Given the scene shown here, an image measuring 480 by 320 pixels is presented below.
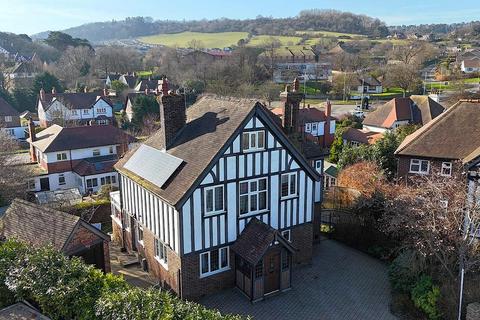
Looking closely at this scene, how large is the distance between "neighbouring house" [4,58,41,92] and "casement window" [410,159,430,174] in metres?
74.5

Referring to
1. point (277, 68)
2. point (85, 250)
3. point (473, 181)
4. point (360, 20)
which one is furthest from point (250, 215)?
point (360, 20)

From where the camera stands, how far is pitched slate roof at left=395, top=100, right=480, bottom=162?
25.0m

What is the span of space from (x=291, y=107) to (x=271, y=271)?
8.39 metres

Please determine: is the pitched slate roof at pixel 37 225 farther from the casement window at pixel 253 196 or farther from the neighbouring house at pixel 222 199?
the casement window at pixel 253 196

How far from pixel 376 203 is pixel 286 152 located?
6619 mm

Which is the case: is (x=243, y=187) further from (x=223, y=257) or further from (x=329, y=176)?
(x=329, y=176)

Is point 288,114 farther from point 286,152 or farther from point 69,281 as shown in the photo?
point 69,281

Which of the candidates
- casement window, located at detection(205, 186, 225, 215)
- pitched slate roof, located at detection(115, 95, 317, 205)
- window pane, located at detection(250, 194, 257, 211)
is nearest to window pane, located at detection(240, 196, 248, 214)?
window pane, located at detection(250, 194, 257, 211)

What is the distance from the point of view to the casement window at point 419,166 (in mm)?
26469

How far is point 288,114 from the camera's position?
2197 centimetres

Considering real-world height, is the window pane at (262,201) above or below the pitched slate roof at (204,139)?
below

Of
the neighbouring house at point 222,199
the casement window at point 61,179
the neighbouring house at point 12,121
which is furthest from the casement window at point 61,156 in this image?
the neighbouring house at point 12,121

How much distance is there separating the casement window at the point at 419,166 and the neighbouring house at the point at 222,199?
362 inches

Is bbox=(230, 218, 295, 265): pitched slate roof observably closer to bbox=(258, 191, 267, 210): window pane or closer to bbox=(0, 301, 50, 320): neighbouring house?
bbox=(258, 191, 267, 210): window pane
